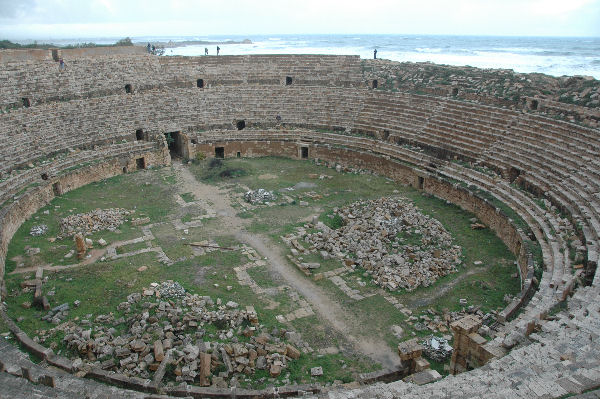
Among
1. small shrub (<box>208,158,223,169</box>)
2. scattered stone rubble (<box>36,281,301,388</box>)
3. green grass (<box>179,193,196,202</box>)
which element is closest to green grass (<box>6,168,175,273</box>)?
green grass (<box>179,193,196,202</box>)

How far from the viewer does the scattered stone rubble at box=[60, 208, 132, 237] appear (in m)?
17.7

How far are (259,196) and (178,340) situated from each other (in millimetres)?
10397

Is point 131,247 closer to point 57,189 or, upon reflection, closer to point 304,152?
point 57,189

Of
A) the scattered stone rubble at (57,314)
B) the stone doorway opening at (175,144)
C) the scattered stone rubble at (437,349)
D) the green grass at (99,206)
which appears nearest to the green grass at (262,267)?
the green grass at (99,206)

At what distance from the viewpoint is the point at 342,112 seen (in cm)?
2888

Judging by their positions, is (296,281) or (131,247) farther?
(131,247)

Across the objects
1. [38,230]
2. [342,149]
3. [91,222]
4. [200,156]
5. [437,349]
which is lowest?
[437,349]

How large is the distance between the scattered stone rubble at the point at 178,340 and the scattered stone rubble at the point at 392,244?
433cm

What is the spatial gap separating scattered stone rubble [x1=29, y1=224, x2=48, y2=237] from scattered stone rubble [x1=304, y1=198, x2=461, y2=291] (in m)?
9.99

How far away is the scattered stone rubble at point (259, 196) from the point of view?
20984mm

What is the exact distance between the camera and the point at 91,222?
18203 mm

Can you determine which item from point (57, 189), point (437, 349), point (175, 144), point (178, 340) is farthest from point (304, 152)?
point (437, 349)

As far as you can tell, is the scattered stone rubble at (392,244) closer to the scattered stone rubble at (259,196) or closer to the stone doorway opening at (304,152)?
the scattered stone rubble at (259,196)

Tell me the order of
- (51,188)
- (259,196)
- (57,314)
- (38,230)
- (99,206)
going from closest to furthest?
(57,314) → (38,230) → (99,206) → (51,188) → (259,196)
